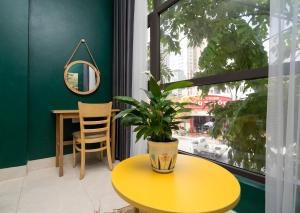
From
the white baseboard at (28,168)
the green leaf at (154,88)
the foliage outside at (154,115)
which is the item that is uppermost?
the green leaf at (154,88)

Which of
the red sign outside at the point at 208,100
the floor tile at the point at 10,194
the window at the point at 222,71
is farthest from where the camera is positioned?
the red sign outside at the point at 208,100

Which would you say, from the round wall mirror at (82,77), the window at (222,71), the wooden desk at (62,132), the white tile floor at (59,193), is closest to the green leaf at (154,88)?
the window at (222,71)

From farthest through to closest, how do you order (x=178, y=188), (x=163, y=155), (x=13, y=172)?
(x=13, y=172), (x=163, y=155), (x=178, y=188)

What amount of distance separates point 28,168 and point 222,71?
251 centimetres

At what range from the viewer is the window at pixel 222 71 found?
53.2 inches

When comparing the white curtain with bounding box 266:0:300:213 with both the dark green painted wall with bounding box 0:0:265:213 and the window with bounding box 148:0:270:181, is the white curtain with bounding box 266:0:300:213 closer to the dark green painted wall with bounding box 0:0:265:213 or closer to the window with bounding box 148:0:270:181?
the window with bounding box 148:0:270:181

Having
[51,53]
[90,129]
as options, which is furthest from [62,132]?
[51,53]

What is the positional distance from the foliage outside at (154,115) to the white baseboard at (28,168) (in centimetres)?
194

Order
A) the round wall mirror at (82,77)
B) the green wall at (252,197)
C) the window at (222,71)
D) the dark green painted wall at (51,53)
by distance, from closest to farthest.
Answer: the green wall at (252,197) → the window at (222,71) → the dark green painted wall at (51,53) → the round wall mirror at (82,77)

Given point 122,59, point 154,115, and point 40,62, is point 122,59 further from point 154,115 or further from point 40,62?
point 154,115

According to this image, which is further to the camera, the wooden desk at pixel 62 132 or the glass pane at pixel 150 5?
the glass pane at pixel 150 5

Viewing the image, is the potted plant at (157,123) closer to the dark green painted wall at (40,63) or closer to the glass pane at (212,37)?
the glass pane at (212,37)

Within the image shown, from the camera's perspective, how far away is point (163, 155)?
88cm

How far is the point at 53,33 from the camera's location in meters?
2.45
